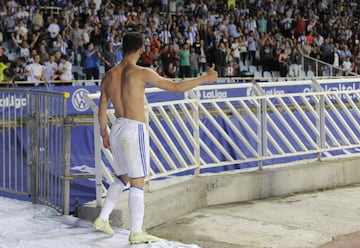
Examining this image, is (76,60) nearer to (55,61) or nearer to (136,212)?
(55,61)

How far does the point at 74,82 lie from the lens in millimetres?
18469

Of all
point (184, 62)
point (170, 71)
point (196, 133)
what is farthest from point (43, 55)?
point (196, 133)

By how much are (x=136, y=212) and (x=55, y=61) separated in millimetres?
13012

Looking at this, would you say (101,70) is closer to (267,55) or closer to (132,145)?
(267,55)

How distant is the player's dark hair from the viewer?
6512mm

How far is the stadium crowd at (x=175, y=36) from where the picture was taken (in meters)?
19.9

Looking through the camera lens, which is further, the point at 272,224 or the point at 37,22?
the point at 37,22

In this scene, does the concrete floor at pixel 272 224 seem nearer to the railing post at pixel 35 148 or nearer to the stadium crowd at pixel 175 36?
the railing post at pixel 35 148

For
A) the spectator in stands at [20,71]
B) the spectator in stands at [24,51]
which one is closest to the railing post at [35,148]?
the spectator in stands at [20,71]

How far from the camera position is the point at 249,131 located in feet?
31.7

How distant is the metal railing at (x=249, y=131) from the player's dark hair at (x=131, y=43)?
5.35 feet

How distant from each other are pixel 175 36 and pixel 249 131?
15.0 meters

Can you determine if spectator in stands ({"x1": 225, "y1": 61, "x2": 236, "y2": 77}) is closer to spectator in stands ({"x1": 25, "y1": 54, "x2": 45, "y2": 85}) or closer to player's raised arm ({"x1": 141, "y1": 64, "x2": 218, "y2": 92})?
spectator in stands ({"x1": 25, "y1": 54, "x2": 45, "y2": 85})

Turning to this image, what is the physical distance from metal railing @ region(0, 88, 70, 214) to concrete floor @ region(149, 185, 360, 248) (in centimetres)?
118
